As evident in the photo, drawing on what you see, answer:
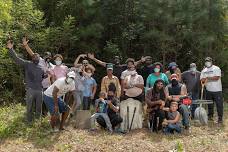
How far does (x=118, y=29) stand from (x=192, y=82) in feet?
19.1

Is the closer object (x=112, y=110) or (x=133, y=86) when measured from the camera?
(x=112, y=110)

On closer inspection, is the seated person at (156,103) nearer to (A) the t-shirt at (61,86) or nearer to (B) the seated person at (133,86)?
(B) the seated person at (133,86)

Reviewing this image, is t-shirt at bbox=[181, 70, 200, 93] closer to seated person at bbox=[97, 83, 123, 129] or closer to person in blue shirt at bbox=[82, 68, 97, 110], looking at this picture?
seated person at bbox=[97, 83, 123, 129]

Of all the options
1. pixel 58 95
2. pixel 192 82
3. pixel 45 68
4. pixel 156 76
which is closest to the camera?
pixel 58 95

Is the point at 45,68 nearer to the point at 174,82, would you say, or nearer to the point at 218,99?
the point at 174,82

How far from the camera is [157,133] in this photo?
11.6m

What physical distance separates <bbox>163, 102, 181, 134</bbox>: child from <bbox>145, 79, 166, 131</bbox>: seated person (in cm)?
18

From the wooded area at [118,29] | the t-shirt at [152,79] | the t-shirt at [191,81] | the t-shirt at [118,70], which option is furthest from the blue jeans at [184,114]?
the wooded area at [118,29]

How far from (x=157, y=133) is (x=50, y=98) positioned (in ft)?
9.91

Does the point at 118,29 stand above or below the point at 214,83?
above

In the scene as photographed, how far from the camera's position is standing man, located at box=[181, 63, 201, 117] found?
13.4 m

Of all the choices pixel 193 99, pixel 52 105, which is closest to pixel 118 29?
pixel 193 99

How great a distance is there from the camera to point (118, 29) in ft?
60.0

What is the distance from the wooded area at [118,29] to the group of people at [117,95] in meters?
4.05
